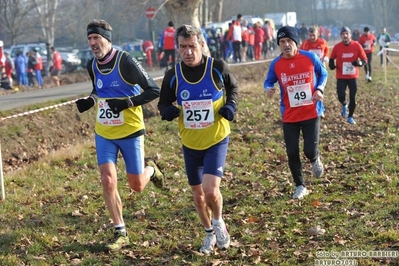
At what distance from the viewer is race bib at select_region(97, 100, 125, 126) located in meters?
6.98

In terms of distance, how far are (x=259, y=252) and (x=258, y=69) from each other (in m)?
22.3

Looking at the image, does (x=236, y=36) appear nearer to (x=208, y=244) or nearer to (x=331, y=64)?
(x=331, y=64)

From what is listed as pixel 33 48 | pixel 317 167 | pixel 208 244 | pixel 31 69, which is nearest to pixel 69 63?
pixel 33 48

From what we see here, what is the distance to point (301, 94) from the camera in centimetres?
862

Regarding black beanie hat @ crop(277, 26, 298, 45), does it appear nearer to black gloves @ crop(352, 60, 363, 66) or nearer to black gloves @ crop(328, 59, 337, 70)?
black gloves @ crop(352, 60, 363, 66)

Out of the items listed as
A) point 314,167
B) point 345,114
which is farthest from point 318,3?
point 314,167

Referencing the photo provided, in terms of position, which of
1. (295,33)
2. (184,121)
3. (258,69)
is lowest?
(258,69)

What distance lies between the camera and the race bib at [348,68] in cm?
1420

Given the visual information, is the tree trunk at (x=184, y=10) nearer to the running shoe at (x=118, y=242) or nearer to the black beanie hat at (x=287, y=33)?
the black beanie hat at (x=287, y=33)

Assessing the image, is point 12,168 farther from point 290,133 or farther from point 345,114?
point 345,114

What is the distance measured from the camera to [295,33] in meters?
8.32

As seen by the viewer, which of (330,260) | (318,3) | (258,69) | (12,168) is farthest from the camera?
(318,3)

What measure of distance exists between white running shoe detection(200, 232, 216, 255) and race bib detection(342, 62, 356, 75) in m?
8.35

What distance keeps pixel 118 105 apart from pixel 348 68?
843 cm
